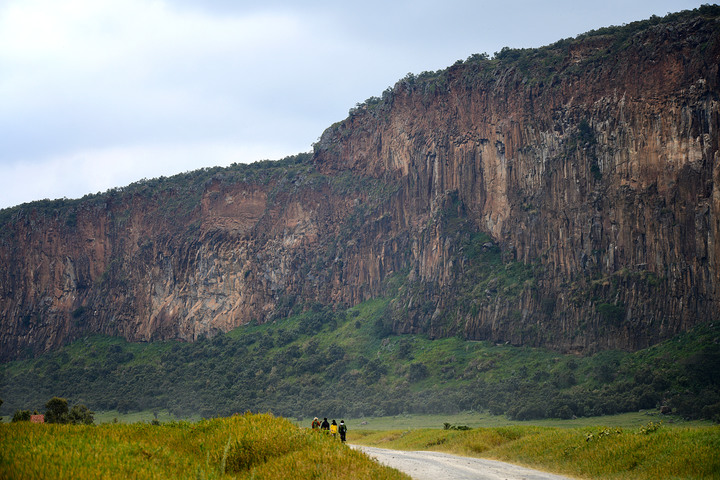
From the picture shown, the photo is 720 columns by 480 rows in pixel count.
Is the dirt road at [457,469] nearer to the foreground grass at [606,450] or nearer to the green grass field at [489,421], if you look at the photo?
the foreground grass at [606,450]

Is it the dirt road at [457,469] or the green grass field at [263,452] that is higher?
the green grass field at [263,452]

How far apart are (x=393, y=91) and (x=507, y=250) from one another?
3751cm

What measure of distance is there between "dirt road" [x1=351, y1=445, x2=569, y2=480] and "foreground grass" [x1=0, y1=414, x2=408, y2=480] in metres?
3.57

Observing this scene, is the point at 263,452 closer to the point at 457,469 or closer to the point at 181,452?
the point at 181,452

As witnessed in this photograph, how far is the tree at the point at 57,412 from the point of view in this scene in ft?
166

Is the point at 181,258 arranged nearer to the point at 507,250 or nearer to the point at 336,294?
the point at 336,294

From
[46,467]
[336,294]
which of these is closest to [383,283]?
[336,294]

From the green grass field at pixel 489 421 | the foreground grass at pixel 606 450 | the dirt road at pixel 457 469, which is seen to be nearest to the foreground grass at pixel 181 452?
the dirt road at pixel 457 469

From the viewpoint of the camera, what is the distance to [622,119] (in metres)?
72.7

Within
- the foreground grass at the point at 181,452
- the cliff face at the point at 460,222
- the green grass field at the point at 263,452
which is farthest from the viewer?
the cliff face at the point at 460,222

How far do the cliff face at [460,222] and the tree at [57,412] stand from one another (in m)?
48.3

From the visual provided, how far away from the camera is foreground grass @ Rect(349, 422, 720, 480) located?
21719mm

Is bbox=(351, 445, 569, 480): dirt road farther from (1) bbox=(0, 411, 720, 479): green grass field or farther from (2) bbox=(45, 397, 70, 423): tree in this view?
(2) bbox=(45, 397, 70, 423): tree

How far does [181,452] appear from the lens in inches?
762
